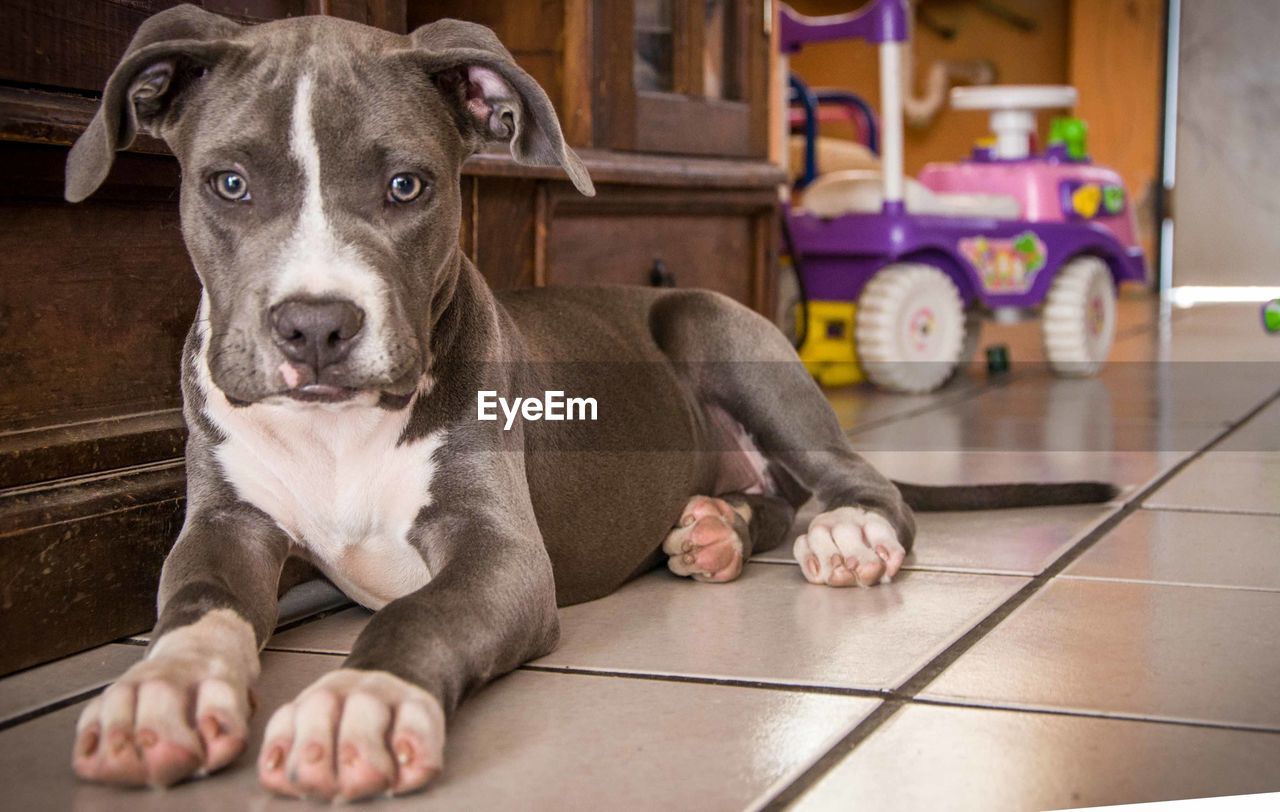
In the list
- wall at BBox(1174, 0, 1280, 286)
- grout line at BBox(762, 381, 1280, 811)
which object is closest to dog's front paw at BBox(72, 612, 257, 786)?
grout line at BBox(762, 381, 1280, 811)

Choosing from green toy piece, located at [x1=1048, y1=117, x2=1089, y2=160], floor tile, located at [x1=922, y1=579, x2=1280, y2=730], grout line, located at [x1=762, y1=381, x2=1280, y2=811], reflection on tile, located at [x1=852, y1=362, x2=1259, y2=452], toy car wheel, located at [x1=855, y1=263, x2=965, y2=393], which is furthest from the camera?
green toy piece, located at [x1=1048, y1=117, x2=1089, y2=160]

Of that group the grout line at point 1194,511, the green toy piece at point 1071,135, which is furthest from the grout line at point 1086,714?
the green toy piece at point 1071,135

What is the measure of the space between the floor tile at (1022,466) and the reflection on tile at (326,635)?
5.61 feet

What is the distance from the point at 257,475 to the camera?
214cm

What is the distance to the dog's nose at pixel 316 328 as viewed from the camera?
Answer: 5.91 feet

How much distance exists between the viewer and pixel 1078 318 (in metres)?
6.00

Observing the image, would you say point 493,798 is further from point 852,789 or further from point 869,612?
point 869,612

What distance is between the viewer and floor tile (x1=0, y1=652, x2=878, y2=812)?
5.10 feet

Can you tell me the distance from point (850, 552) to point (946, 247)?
3.33 metres

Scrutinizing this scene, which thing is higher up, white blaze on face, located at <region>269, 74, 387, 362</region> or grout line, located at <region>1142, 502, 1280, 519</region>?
white blaze on face, located at <region>269, 74, 387, 362</region>

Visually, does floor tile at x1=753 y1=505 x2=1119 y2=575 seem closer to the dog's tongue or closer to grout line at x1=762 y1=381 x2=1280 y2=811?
grout line at x1=762 y1=381 x2=1280 y2=811

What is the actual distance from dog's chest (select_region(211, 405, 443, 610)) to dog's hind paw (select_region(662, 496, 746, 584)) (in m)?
0.63

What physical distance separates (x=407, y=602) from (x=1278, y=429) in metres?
3.59

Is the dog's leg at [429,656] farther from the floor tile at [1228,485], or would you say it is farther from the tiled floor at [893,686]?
the floor tile at [1228,485]
